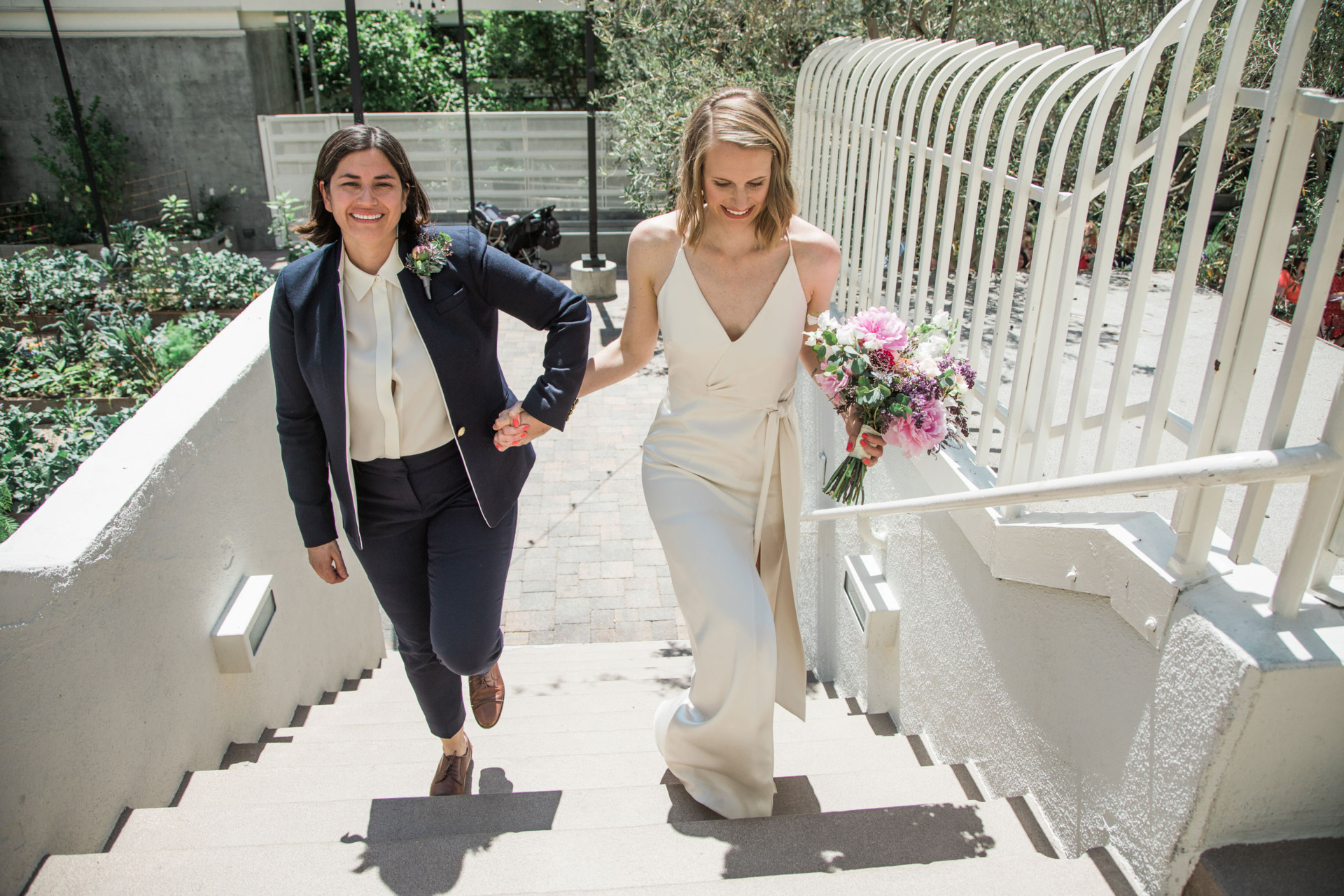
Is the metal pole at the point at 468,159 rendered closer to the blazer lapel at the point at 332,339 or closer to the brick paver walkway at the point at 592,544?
the brick paver walkway at the point at 592,544

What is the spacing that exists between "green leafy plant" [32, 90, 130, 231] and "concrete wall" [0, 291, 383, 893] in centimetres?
1177

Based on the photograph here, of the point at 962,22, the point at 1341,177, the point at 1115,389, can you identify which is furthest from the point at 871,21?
the point at 1341,177

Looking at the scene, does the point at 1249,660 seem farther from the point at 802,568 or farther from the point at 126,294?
the point at 126,294

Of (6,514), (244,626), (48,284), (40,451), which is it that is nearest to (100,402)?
(40,451)

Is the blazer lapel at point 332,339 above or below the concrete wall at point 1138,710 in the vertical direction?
above

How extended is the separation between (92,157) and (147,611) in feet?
43.8

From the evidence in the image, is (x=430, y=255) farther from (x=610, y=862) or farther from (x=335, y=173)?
(x=610, y=862)

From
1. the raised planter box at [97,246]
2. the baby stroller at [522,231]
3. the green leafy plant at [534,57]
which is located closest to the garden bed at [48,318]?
the raised planter box at [97,246]

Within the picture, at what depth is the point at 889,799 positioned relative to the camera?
2.73m

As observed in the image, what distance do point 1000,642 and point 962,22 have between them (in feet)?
17.4

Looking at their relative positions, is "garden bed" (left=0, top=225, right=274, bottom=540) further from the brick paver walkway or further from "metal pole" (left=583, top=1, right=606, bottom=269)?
"metal pole" (left=583, top=1, right=606, bottom=269)

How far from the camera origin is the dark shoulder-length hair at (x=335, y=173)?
2.45m

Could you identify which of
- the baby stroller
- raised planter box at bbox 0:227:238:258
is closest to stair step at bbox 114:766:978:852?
the baby stroller

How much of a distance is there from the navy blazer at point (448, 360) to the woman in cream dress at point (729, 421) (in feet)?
0.39
